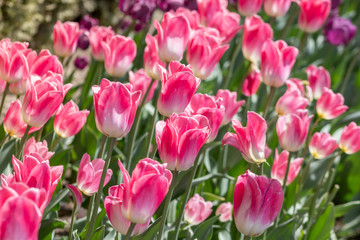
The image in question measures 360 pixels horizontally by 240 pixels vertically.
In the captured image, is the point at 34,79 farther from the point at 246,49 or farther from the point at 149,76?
the point at 246,49

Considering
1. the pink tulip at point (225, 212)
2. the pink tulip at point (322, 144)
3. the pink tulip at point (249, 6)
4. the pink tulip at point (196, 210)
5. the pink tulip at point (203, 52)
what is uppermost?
the pink tulip at point (203, 52)

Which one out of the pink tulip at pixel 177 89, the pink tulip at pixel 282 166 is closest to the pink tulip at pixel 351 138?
the pink tulip at pixel 282 166

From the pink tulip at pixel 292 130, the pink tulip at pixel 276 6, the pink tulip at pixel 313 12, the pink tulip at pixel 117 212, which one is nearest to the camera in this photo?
the pink tulip at pixel 117 212

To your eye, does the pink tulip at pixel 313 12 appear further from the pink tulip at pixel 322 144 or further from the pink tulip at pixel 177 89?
the pink tulip at pixel 177 89

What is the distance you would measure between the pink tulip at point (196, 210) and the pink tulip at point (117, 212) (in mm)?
525

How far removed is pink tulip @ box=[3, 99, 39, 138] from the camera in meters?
1.57

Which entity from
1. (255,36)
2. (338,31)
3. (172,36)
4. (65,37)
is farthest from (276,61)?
(338,31)

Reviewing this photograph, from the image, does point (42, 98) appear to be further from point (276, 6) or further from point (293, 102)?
point (276, 6)

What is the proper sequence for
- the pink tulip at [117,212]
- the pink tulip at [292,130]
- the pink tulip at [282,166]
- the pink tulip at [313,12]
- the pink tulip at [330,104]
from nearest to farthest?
the pink tulip at [117,212], the pink tulip at [292,130], the pink tulip at [282,166], the pink tulip at [330,104], the pink tulip at [313,12]

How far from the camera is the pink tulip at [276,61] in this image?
2.00 meters

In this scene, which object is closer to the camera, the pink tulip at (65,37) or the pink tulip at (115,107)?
the pink tulip at (115,107)

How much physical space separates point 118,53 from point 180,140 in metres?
0.82

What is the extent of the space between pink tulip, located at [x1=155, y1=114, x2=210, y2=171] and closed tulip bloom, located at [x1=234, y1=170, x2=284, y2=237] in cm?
11

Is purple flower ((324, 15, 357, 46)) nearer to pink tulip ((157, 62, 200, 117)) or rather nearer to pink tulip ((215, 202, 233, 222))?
pink tulip ((215, 202, 233, 222))
